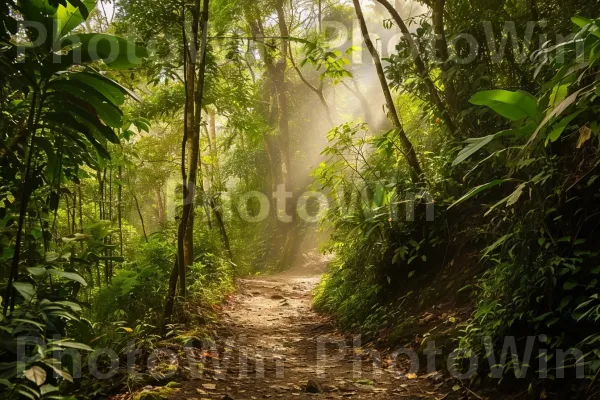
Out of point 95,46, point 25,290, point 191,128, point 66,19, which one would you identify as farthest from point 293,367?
point 66,19

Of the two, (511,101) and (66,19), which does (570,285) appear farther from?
(66,19)

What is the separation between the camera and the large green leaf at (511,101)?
266 centimetres

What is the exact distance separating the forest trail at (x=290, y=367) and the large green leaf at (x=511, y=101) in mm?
1926

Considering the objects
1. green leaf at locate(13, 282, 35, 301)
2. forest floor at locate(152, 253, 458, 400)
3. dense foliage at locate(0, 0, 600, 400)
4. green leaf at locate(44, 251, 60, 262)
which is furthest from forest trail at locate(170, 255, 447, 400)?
green leaf at locate(13, 282, 35, 301)

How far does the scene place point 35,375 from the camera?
163cm

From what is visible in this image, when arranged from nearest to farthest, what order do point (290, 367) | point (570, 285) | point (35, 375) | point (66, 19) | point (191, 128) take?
point (35, 375), point (66, 19), point (570, 285), point (290, 367), point (191, 128)

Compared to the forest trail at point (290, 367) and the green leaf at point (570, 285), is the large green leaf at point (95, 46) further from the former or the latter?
the green leaf at point (570, 285)

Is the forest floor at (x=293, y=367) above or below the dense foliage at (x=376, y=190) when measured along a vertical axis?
below

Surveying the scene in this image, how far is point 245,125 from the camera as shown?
826cm

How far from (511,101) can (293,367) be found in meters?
2.86

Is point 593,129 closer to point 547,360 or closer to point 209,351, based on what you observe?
point 547,360

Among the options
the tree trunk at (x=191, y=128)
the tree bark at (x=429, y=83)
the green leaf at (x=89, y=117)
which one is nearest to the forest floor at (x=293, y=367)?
the tree trunk at (x=191, y=128)

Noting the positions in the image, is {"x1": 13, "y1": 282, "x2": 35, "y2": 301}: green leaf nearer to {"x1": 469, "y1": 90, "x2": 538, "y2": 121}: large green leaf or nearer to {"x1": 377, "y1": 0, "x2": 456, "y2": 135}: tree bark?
{"x1": 469, "y1": 90, "x2": 538, "y2": 121}: large green leaf

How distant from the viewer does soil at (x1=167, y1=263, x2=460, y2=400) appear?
326 cm
